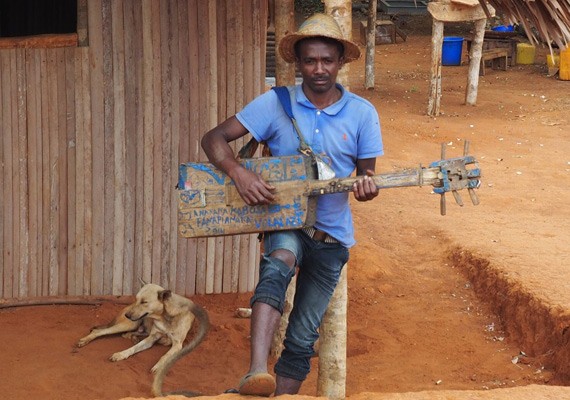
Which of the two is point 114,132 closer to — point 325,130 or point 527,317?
point 325,130

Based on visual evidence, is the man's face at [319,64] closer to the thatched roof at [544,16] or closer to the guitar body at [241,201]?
the guitar body at [241,201]

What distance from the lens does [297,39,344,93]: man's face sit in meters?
4.27

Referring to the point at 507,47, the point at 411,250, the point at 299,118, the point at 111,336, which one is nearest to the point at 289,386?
the point at 299,118

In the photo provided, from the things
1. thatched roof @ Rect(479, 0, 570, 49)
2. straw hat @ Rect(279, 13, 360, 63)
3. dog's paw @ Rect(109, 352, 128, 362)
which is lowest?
dog's paw @ Rect(109, 352, 128, 362)

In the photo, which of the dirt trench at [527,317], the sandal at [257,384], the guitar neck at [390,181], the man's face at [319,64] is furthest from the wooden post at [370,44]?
the sandal at [257,384]

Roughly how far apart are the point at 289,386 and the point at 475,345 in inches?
121

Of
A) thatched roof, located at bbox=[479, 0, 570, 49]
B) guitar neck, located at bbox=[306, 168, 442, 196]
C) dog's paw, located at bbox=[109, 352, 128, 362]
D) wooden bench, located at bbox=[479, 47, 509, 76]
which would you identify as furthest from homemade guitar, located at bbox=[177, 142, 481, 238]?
wooden bench, located at bbox=[479, 47, 509, 76]

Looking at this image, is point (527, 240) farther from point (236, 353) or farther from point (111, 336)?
point (111, 336)

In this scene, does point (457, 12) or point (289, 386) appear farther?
point (457, 12)

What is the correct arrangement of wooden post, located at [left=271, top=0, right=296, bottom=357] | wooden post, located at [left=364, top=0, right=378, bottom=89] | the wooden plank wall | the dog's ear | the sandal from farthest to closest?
1. wooden post, located at [left=364, top=0, right=378, bottom=89]
2. the wooden plank wall
3. the dog's ear
4. wooden post, located at [left=271, top=0, right=296, bottom=357]
5. the sandal

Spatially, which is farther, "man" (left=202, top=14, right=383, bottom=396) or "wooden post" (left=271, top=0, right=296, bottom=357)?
"wooden post" (left=271, top=0, right=296, bottom=357)

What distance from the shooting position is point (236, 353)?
264 inches

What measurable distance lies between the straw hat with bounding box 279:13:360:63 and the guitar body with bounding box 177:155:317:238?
579 mm

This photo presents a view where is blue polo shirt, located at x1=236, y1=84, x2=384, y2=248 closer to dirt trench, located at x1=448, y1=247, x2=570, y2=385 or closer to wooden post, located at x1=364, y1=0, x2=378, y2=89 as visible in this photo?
dirt trench, located at x1=448, y1=247, x2=570, y2=385
